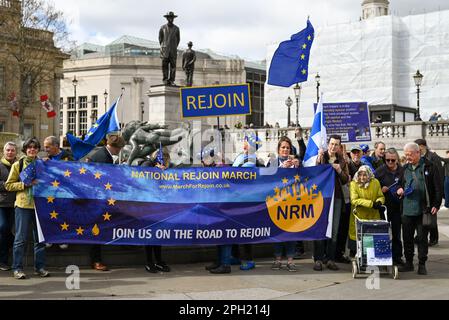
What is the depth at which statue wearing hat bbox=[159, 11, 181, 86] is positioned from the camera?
1986 cm

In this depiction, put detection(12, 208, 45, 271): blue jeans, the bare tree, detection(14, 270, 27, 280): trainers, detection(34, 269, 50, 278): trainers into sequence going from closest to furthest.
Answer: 1. detection(14, 270, 27, 280): trainers
2. detection(12, 208, 45, 271): blue jeans
3. detection(34, 269, 50, 278): trainers
4. the bare tree

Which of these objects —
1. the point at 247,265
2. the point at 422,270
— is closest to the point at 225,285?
the point at 247,265

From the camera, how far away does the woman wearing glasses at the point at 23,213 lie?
8.72m

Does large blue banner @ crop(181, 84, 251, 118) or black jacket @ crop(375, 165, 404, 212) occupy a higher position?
large blue banner @ crop(181, 84, 251, 118)

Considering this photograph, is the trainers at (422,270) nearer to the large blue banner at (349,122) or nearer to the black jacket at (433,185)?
the black jacket at (433,185)

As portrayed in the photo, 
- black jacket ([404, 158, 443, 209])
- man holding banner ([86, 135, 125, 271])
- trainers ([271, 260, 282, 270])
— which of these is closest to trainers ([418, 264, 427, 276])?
black jacket ([404, 158, 443, 209])

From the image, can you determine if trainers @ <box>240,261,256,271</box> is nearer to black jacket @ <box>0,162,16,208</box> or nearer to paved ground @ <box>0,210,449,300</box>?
paved ground @ <box>0,210,449,300</box>

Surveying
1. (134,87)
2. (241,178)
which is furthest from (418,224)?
(134,87)

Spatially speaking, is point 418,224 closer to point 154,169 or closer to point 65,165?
point 154,169

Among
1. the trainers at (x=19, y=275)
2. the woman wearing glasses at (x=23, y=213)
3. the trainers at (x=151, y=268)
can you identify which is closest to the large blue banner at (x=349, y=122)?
the trainers at (x=151, y=268)

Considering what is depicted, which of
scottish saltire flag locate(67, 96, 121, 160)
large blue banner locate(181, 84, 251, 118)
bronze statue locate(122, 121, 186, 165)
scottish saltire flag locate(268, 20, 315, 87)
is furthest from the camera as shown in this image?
bronze statue locate(122, 121, 186, 165)

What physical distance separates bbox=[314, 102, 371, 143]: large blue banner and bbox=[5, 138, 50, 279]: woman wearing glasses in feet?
26.7

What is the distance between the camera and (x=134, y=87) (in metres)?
76.9

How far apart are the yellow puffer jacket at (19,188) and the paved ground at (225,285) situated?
1.02 m
